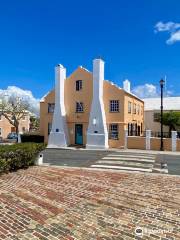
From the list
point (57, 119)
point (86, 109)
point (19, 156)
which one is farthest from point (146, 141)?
point (19, 156)

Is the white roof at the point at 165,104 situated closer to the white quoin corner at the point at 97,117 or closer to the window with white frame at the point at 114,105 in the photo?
the window with white frame at the point at 114,105

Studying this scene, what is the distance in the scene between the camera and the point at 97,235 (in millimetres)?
5828

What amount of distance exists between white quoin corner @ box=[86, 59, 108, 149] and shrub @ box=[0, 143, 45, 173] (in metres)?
12.7

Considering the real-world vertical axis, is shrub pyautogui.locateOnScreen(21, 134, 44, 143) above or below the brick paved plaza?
above

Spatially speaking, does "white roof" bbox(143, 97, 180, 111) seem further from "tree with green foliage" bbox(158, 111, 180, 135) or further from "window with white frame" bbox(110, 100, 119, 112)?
"window with white frame" bbox(110, 100, 119, 112)

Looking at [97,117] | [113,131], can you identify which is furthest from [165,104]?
[97,117]

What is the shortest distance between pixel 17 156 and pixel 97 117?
1546cm

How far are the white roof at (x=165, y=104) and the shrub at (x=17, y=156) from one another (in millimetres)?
26649

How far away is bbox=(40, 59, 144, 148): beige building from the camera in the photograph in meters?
27.5

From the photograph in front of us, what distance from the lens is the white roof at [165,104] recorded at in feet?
123

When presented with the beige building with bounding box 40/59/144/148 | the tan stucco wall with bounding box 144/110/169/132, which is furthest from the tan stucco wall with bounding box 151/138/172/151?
the tan stucco wall with bounding box 144/110/169/132

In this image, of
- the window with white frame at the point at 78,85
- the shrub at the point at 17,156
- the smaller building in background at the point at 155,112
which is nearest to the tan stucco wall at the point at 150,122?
the smaller building in background at the point at 155,112

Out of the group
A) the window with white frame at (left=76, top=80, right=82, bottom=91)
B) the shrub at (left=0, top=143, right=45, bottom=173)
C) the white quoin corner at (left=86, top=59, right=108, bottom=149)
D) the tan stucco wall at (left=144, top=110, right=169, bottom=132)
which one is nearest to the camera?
the shrub at (left=0, top=143, right=45, bottom=173)

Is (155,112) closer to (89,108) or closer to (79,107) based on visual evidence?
(89,108)
